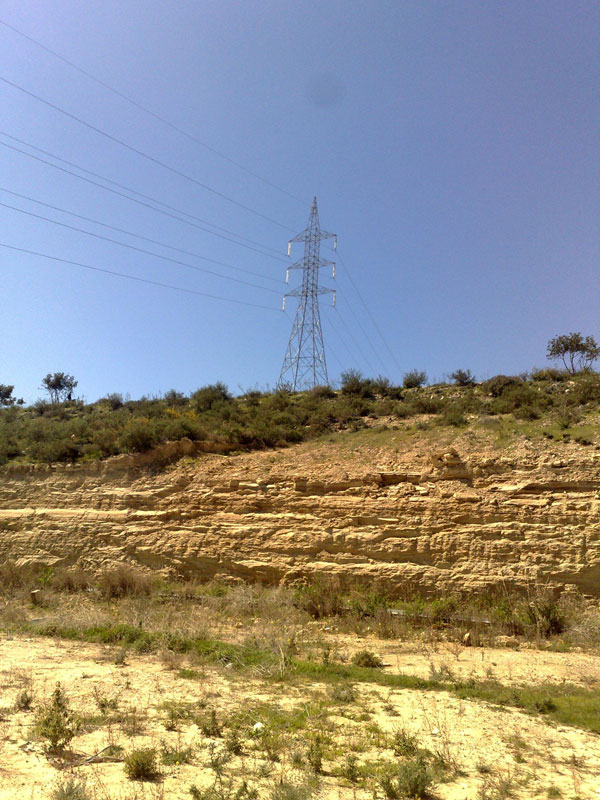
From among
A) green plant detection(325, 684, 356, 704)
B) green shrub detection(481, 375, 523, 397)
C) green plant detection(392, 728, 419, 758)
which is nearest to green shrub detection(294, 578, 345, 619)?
green plant detection(325, 684, 356, 704)

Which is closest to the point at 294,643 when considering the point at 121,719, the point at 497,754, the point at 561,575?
the point at 121,719

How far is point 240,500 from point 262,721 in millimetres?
7986

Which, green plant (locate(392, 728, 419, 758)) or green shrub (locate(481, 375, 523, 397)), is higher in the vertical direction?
green shrub (locate(481, 375, 523, 397))

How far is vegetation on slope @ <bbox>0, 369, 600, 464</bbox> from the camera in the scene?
1543cm

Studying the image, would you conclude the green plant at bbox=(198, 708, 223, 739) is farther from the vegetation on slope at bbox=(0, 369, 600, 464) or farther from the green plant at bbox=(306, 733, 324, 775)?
the vegetation on slope at bbox=(0, 369, 600, 464)

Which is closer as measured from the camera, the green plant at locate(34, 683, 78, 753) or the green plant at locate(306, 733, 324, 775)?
the green plant at locate(306, 733, 324, 775)

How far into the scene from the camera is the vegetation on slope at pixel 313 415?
50.6 feet

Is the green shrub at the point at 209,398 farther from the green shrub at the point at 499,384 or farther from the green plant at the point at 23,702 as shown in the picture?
the green plant at the point at 23,702

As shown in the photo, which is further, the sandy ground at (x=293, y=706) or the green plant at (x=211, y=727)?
the green plant at (x=211, y=727)

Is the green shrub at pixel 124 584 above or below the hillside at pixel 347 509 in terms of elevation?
below

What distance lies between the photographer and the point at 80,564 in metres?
14.2

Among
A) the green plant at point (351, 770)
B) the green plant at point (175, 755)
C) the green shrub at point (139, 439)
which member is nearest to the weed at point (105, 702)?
the green plant at point (175, 755)

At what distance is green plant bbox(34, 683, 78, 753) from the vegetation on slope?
11.0 meters

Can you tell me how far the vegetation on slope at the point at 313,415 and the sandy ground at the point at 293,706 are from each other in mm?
7427
